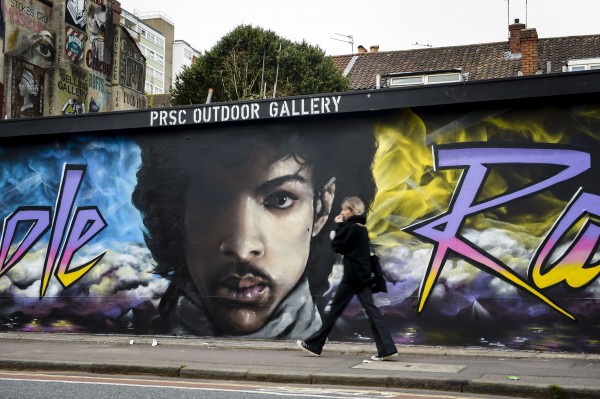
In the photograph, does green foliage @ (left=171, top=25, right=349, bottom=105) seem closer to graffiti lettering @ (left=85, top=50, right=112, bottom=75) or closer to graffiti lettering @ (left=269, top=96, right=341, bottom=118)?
graffiti lettering @ (left=85, top=50, right=112, bottom=75)

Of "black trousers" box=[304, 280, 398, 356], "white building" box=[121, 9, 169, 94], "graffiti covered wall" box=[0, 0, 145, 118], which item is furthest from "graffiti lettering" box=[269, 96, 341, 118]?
"white building" box=[121, 9, 169, 94]

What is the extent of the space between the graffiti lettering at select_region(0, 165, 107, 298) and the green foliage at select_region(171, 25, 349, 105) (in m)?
25.4

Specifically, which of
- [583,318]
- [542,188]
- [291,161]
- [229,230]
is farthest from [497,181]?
[229,230]

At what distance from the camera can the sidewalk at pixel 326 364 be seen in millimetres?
7516

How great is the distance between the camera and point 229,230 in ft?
38.4

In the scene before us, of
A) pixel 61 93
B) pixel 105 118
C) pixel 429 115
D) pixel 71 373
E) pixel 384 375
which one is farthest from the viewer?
pixel 61 93

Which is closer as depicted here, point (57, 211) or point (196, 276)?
point (196, 276)

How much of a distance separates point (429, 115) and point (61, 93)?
868 inches

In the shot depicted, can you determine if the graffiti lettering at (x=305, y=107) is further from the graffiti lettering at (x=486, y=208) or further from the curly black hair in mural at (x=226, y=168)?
the graffiti lettering at (x=486, y=208)

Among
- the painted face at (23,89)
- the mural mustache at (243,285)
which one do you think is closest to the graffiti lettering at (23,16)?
the painted face at (23,89)

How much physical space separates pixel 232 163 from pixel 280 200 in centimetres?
101

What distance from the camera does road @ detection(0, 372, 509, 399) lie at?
7.19 m

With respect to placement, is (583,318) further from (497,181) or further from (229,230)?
(229,230)

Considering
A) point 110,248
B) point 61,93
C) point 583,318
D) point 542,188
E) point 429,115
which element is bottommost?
point 583,318
